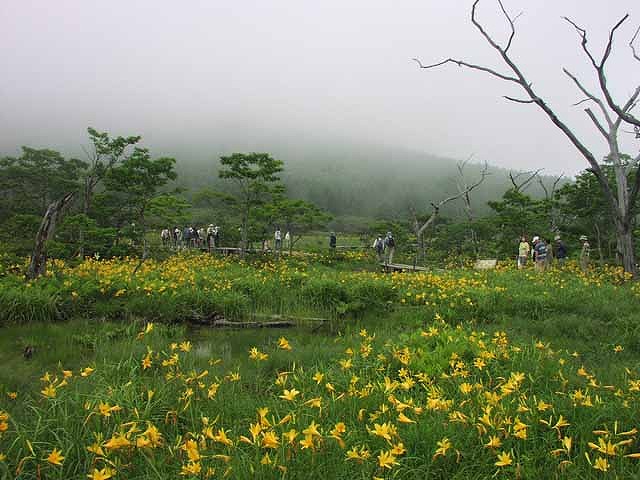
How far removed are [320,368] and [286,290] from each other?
14.5ft

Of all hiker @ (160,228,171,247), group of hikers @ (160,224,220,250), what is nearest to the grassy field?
group of hikers @ (160,224,220,250)

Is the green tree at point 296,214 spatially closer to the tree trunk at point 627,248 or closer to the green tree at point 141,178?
the green tree at point 141,178

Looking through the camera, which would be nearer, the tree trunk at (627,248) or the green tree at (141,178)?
the tree trunk at (627,248)

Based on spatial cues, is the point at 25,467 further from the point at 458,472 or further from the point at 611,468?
the point at 611,468

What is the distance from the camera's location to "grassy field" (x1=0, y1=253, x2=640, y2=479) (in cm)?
210

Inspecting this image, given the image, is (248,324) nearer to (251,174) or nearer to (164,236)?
(251,174)

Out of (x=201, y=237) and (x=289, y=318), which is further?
(x=201, y=237)

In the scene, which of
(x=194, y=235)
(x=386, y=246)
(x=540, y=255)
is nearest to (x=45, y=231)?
(x=540, y=255)

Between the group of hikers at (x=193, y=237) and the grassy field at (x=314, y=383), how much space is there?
12.5 m

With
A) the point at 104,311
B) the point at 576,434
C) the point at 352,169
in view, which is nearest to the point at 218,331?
the point at 104,311

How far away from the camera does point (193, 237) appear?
2300 cm

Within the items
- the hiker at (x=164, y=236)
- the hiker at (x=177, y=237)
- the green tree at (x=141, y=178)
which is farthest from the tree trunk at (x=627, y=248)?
A: the hiker at (x=164, y=236)

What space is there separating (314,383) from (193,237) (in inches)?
822

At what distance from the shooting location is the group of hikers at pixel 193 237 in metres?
20.7
